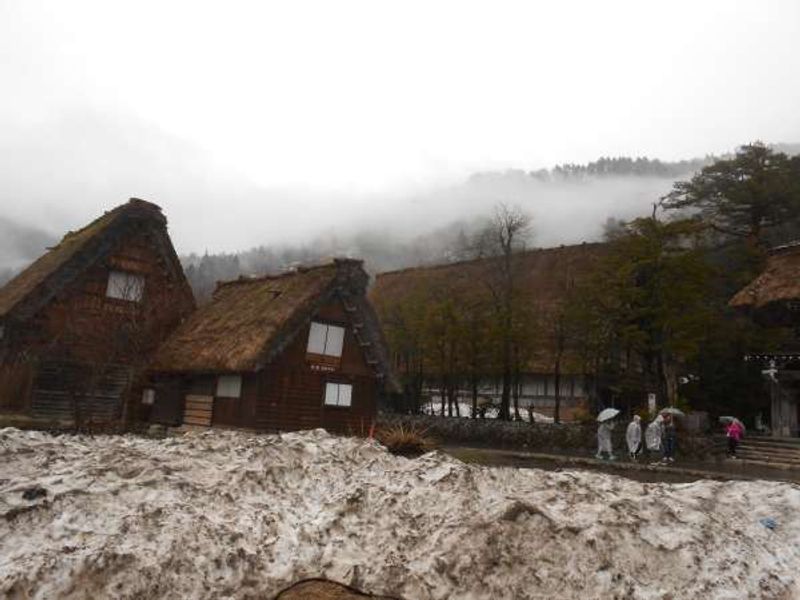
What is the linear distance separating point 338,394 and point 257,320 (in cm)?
394

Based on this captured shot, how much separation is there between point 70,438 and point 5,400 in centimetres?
1198

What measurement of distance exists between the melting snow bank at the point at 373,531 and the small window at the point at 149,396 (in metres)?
15.5

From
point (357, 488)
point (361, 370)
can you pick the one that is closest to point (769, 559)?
point (357, 488)

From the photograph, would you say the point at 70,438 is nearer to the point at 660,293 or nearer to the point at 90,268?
the point at 90,268

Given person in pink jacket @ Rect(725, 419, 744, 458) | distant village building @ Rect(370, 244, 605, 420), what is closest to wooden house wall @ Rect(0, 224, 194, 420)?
distant village building @ Rect(370, 244, 605, 420)

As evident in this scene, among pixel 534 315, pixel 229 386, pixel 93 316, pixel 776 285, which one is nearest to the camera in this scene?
pixel 229 386

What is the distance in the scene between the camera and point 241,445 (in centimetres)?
930

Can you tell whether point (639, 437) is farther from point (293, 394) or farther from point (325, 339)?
point (293, 394)

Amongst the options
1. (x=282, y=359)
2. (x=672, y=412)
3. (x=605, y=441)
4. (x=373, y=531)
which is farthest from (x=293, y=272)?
(x=373, y=531)

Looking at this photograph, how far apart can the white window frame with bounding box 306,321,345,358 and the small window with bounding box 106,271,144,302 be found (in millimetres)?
6736

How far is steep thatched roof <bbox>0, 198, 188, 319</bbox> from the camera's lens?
68.6 feet

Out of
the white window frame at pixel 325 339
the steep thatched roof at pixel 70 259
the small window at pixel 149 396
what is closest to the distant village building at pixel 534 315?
the white window frame at pixel 325 339

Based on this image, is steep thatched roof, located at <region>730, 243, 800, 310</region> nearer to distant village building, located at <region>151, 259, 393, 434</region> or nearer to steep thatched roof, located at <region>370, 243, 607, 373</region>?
steep thatched roof, located at <region>370, 243, 607, 373</region>

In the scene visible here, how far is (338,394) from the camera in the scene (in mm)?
23188
